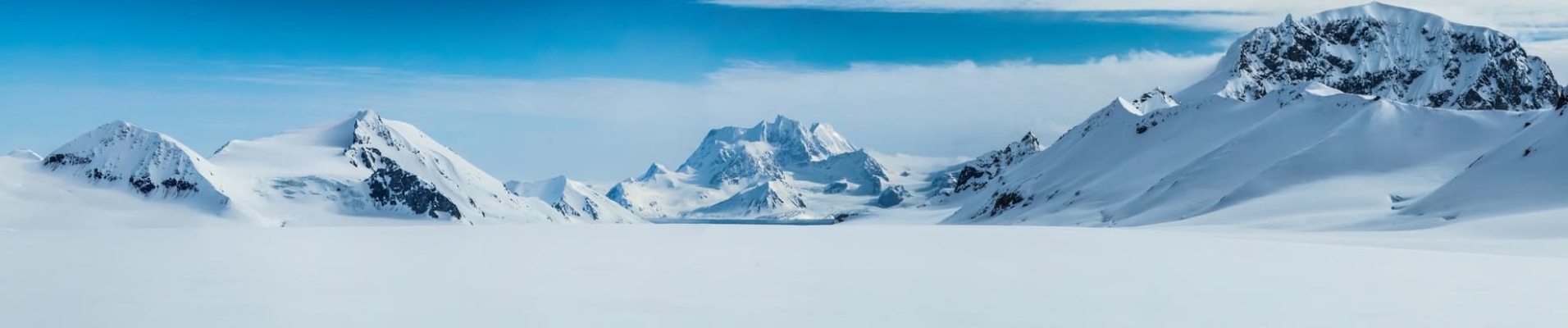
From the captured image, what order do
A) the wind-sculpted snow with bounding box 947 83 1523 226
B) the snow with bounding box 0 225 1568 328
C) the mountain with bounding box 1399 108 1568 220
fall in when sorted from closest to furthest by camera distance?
the snow with bounding box 0 225 1568 328 → the mountain with bounding box 1399 108 1568 220 → the wind-sculpted snow with bounding box 947 83 1523 226

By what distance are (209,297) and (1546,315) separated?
25967 mm

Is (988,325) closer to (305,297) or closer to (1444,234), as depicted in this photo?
(305,297)

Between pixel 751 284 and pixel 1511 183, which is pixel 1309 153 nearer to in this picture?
pixel 1511 183

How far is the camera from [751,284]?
91.9ft

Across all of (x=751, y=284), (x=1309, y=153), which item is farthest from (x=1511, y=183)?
(x=751, y=284)

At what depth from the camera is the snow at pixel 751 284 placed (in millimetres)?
21812

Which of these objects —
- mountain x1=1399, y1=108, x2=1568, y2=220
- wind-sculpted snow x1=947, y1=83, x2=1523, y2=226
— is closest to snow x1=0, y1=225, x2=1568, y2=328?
mountain x1=1399, y1=108, x2=1568, y2=220

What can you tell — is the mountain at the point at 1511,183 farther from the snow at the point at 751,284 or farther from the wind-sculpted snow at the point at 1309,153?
the snow at the point at 751,284

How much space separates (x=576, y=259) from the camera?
115ft

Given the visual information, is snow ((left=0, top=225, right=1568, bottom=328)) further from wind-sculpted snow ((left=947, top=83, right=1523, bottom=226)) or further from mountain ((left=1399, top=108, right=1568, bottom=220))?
wind-sculpted snow ((left=947, top=83, right=1523, bottom=226))

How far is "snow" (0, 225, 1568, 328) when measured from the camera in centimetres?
2181

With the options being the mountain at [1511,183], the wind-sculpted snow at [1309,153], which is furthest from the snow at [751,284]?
the wind-sculpted snow at [1309,153]

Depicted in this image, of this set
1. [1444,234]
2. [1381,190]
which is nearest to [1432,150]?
[1381,190]

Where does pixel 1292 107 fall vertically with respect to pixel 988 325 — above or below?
above
